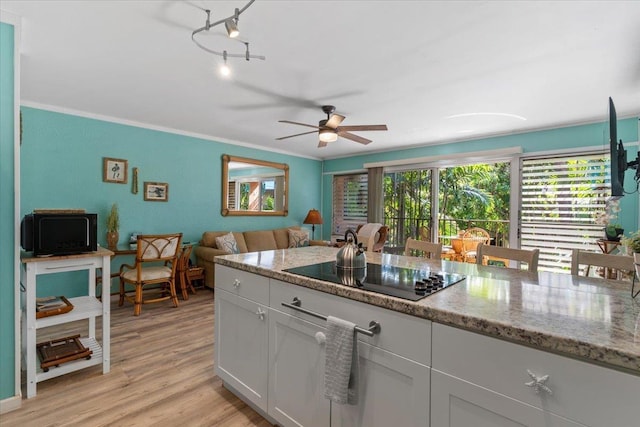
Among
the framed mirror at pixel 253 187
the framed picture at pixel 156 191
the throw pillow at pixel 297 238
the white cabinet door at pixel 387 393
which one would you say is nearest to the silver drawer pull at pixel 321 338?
the white cabinet door at pixel 387 393

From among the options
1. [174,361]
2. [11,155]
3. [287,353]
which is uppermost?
[11,155]

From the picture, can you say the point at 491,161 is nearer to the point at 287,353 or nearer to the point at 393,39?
the point at 393,39

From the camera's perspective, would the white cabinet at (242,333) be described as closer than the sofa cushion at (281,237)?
Yes

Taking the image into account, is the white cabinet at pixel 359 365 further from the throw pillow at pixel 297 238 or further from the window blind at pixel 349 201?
the window blind at pixel 349 201

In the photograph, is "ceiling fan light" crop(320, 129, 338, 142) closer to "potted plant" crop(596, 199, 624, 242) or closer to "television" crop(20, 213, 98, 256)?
"television" crop(20, 213, 98, 256)

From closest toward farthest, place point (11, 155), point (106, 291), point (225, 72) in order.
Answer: point (11, 155), point (225, 72), point (106, 291)

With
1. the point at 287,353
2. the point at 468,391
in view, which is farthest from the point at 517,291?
the point at 287,353

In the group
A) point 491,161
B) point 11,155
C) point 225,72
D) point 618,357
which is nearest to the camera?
point 618,357

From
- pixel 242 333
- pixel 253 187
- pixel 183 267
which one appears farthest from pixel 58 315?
pixel 253 187

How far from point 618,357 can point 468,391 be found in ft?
1.33

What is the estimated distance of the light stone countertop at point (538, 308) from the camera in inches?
31.2

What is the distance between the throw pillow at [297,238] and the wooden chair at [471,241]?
291 centimetres

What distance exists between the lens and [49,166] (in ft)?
11.7

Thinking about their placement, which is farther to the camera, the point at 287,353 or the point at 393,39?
the point at 393,39
